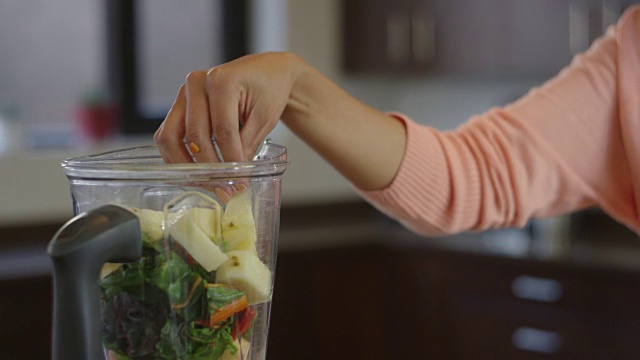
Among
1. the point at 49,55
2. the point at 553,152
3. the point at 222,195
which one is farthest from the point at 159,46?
the point at 222,195

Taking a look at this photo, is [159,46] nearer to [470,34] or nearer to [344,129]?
[470,34]

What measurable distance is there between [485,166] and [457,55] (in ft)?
6.48

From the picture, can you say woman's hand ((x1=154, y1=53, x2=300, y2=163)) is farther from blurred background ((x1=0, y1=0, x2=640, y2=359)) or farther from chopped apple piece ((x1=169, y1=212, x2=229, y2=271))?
blurred background ((x1=0, y1=0, x2=640, y2=359))

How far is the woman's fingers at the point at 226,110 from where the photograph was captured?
825mm


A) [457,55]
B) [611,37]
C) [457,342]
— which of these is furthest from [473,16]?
[611,37]

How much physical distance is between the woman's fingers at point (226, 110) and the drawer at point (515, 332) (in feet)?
6.47

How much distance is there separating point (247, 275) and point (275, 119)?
23 cm

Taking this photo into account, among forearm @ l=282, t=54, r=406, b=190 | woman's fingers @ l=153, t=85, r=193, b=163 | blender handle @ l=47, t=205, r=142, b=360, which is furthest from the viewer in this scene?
forearm @ l=282, t=54, r=406, b=190

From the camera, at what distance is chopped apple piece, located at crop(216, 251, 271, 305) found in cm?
71

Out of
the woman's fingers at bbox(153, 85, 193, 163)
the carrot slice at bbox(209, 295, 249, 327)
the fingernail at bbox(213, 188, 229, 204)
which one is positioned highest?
the woman's fingers at bbox(153, 85, 193, 163)

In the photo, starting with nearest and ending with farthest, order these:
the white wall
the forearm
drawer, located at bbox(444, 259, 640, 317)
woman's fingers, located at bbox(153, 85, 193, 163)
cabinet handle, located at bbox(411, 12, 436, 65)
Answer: woman's fingers, located at bbox(153, 85, 193, 163) < the forearm < drawer, located at bbox(444, 259, 640, 317) < the white wall < cabinet handle, located at bbox(411, 12, 436, 65)

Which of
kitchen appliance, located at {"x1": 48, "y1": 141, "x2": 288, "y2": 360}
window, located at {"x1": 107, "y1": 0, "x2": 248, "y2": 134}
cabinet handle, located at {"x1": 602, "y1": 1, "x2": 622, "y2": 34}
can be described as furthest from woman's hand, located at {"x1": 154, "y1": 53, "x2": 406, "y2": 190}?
window, located at {"x1": 107, "y1": 0, "x2": 248, "y2": 134}

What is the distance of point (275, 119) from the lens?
919 mm

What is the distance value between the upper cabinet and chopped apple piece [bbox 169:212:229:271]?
230 cm
